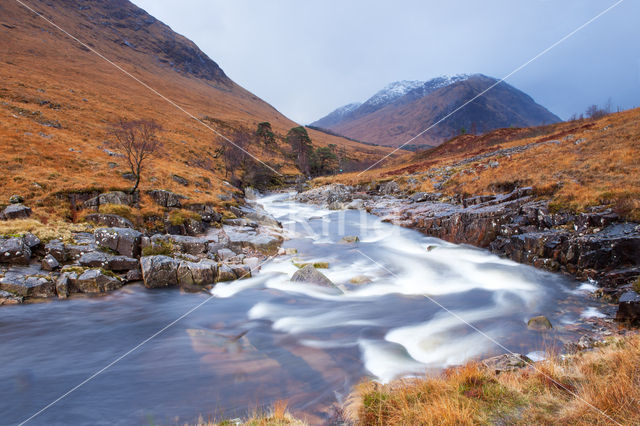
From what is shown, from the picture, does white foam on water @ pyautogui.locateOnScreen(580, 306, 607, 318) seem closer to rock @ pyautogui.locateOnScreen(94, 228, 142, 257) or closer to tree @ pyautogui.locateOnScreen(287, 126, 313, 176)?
rock @ pyautogui.locateOnScreen(94, 228, 142, 257)

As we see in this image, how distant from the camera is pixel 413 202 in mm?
→ 26094

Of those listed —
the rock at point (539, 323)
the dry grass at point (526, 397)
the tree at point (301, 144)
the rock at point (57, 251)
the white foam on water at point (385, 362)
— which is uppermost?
the tree at point (301, 144)

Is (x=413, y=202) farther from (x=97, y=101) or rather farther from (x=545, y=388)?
(x=97, y=101)

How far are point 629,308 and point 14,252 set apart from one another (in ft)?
60.4

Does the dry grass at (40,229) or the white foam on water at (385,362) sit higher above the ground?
the dry grass at (40,229)

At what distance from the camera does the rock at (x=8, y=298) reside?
8633 mm

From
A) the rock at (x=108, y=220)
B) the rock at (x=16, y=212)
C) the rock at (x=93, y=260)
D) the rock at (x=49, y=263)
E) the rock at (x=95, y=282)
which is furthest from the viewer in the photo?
the rock at (x=108, y=220)

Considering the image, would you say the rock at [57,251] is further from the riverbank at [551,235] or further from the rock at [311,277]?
the riverbank at [551,235]

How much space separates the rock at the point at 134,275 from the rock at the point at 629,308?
15033mm

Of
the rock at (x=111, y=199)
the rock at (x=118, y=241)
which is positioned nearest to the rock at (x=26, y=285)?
the rock at (x=118, y=241)

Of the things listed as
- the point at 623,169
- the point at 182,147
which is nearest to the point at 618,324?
the point at 623,169

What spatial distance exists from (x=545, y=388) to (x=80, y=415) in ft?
25.9

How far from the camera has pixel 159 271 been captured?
35.7 ft

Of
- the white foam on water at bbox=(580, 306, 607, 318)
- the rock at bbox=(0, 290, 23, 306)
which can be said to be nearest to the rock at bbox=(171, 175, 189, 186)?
the rock at bbox=(0, 290, 23, 306)
